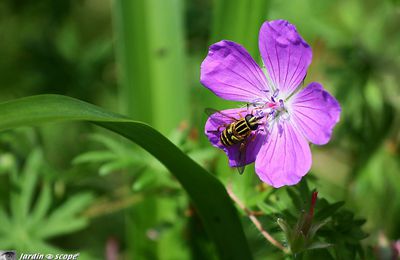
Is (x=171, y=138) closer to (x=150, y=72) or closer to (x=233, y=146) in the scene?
(x=150, y=72)

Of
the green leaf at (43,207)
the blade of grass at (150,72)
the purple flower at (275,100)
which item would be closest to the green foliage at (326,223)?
Result: the purple flower at (275,100)

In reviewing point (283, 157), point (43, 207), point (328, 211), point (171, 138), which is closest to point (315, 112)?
point (283, 157)

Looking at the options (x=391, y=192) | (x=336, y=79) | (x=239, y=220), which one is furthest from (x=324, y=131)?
(x=391, y=192)

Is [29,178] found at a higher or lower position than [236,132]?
lower

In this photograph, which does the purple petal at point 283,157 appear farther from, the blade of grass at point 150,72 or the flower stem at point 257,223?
the blade of grass at point 150,72

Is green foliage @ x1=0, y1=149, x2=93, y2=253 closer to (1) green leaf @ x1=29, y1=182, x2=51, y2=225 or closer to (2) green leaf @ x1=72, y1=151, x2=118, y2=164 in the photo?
(1) green leaf @ x1=29, y1=182, x2=51, y2=225

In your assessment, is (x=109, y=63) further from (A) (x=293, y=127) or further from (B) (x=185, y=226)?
Answer: (A) (x=293, y=127)
